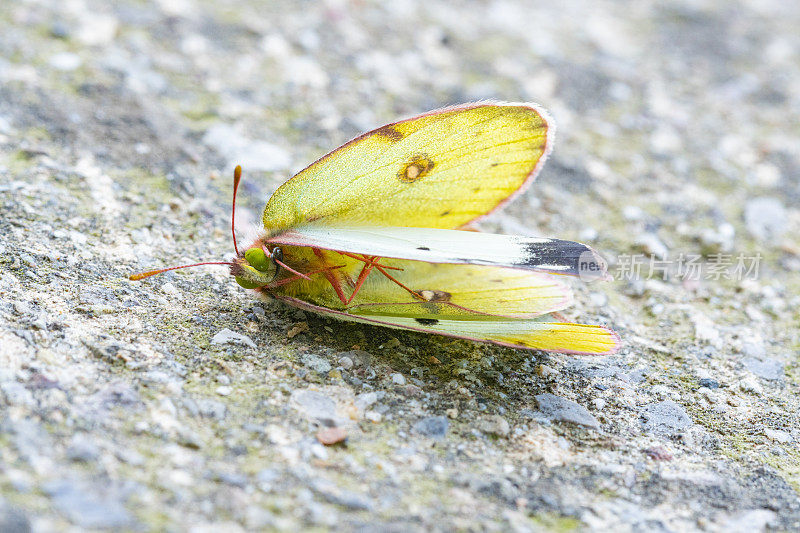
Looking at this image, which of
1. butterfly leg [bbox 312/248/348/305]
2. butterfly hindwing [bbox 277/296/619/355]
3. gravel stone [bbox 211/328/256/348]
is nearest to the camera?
butterfly hindwing [bbox 277/296/619/355]

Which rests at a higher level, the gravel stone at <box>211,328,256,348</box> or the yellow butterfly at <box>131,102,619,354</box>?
the yellow butterfly at <box>131,102,619,354</box>

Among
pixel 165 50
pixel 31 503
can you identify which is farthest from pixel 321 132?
pixel 31 503

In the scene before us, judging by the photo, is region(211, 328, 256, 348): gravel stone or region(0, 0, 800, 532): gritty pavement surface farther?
region(211, 328, 256, 348): gravel stone

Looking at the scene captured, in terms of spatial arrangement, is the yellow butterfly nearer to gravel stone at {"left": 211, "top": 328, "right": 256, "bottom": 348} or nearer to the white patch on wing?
the white patch on wing

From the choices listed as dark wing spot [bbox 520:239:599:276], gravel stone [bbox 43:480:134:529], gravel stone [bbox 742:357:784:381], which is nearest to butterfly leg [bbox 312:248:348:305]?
dark wing spot [bbox 520:239:599:276]

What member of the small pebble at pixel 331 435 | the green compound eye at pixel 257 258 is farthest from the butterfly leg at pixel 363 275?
the small pebble at pixel 331 435

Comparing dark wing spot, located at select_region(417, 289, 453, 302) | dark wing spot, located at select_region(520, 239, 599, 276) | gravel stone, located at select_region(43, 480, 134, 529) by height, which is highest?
dark wing spot, located at select_region(520, 239, 599, 276)

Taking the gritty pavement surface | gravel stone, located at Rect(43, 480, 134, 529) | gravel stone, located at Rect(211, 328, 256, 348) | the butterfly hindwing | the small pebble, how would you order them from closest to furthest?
gravel stone, located at Rect(43, 480, 134, 529) → the gritty pavement surface → the small pebble → the butterfly hindwing → gravel stone, located at Rect(211, 328, 256, 348)

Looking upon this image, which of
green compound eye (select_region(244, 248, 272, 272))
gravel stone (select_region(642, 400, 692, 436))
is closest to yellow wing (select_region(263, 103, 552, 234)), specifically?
green compound eye (select_region(244, 248, 272, 272))
